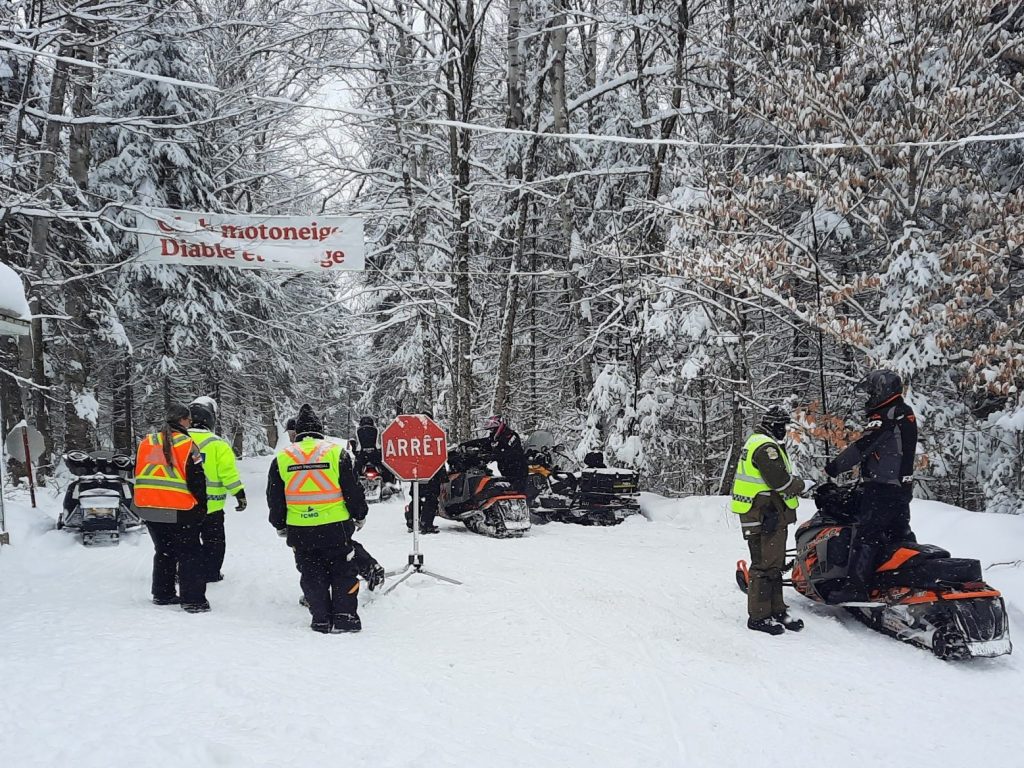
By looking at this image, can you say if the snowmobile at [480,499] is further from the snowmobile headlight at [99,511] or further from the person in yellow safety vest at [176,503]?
the person in yellow safety vest at [176,503]

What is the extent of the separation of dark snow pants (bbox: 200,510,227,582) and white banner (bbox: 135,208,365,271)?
7.07 meters

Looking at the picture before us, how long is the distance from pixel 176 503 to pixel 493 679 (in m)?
3.19

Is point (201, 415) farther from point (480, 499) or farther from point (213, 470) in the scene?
point (480, 499)

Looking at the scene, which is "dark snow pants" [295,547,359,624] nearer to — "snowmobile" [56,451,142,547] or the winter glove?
the winter glove

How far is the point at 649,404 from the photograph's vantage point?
49.9ft

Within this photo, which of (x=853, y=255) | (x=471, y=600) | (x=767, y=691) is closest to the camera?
(x=767, y=691)

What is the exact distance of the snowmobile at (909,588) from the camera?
522cm

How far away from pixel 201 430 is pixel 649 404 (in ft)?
32.8

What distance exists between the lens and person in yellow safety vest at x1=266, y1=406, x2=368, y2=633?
594 centimetres

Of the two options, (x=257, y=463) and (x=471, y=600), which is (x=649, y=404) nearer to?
(x=471, y=600)

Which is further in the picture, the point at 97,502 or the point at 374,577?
the point at 97,502

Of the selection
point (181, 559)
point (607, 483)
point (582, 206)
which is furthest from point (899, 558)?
point (582, 206)

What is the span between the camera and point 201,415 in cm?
682

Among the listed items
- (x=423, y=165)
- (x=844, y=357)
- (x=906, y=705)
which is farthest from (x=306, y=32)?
(x=906, y=705)
